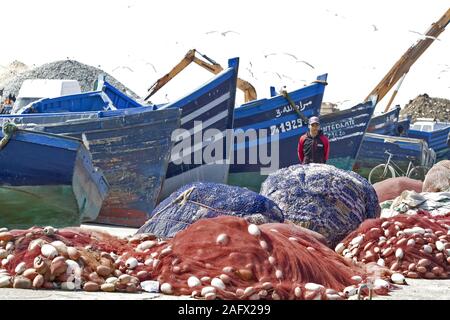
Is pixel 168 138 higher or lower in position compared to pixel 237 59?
lower

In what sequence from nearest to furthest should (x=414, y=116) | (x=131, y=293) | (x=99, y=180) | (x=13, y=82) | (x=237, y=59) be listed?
(x=131, y=293) < (x=99, y=180) < (x=237, y=59) < (x=13, y=82) < (x=414, y=116)

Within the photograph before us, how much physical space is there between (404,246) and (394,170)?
1328 cm

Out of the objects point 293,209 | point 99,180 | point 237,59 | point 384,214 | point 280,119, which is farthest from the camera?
point 280,119

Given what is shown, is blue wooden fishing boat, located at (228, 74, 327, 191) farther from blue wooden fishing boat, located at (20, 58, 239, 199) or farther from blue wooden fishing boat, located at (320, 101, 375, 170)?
blue wooden fishing boat, located at (320, 101, 375, 170)

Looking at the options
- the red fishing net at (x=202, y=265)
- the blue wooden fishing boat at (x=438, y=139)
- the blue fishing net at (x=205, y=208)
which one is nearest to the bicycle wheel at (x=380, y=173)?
the blue wooden fishing boat at (x=438, y=139)

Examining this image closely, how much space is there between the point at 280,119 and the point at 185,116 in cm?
289

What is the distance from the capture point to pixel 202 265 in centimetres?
612

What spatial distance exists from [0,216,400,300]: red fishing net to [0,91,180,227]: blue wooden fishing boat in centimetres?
594

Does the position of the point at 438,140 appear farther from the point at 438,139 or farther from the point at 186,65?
the point at 186,65

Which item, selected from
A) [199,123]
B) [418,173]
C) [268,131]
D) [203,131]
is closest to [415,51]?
[418,173]

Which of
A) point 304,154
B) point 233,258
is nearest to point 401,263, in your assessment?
point 233,258

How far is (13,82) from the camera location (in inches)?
1390

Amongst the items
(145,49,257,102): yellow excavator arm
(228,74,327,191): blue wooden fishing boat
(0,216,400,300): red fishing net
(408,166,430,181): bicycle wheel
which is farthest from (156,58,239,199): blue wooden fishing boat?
(0,216,400,300): red fishing net

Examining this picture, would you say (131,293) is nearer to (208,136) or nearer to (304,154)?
(304,154)
